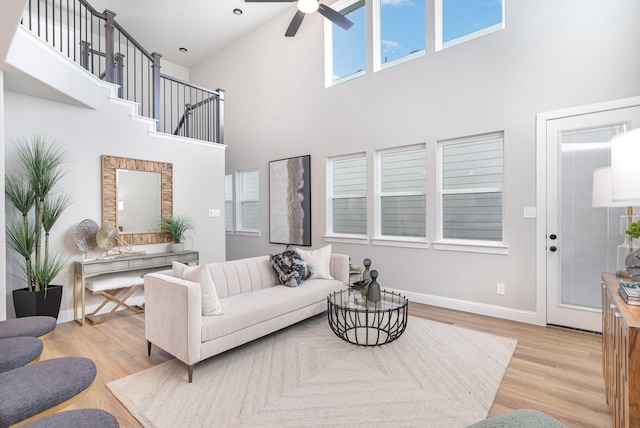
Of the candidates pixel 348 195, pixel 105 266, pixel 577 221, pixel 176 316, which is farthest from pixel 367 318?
pixel 105 266

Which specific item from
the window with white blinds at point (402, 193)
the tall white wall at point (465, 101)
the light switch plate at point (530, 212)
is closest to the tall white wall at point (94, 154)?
the tall white wall at point (465, 101)

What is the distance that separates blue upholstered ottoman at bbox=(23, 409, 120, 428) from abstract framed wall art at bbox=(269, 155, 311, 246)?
4.39 m

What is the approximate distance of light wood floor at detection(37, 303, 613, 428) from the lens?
203cm

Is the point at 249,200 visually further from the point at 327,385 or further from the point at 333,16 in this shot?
the point at 327,385

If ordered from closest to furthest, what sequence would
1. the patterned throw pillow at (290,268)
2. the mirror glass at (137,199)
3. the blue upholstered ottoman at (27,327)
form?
the blue upholstered ottoman at (27,327) < the patterned throw pillow at (290,268) < the mirror glass at (137,199)

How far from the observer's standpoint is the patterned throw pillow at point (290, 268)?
3.43 meters

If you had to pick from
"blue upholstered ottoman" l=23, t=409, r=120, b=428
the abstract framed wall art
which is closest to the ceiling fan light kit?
the abstract framed wall art

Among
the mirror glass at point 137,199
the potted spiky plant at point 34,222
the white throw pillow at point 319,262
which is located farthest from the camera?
the mirror glass at point 137,199

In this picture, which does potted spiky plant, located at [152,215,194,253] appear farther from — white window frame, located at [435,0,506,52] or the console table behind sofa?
white window frame, located at [435,0,506,52]

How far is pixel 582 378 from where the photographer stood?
2348 millimetres

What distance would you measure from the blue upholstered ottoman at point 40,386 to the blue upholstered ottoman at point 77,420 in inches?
7.9

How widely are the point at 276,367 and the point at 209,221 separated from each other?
321 cm

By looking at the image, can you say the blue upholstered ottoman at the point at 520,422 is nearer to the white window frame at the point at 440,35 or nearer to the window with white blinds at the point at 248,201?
the white window frame at the point at 440,35

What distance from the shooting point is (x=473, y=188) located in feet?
12.9
